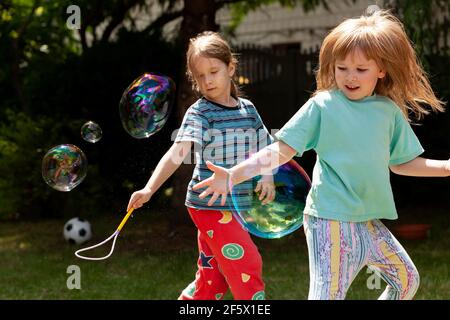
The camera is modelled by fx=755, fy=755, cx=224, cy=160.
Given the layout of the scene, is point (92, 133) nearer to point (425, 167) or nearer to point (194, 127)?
point (194, 127)

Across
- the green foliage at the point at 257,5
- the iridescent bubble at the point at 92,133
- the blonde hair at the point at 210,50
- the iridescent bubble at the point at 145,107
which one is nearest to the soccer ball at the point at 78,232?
the iridescent bubble at the point at 92,133

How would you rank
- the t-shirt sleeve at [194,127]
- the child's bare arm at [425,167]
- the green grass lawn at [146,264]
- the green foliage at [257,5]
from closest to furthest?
the child's bare arm at [425,167]
the t-shirt sleeve at [194,127]
the green grass lawn at [146,264]
the green foliage at [257,5]

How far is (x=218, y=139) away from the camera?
3.53 m

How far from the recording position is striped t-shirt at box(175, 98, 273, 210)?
349 cm

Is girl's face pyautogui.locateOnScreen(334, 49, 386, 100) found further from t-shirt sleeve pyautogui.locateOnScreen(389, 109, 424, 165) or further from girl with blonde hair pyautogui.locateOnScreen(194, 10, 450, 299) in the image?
t-shirt sleeve pyautogui.locateOnScreen(389, 109, 424, 165)

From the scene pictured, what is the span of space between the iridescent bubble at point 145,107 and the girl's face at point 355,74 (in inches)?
64.3

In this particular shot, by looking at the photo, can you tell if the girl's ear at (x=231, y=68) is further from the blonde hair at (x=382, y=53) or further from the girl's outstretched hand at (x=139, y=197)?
the girl's outstretched hand at (x=139, y=197)

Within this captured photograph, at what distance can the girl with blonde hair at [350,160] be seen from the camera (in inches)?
115

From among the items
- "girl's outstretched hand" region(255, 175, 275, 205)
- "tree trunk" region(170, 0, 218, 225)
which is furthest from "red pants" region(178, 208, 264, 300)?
"tree trunk" region(170, 0, 218, 225)

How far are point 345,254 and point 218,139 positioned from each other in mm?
913

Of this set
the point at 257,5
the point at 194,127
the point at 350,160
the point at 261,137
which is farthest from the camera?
the point at 257,5

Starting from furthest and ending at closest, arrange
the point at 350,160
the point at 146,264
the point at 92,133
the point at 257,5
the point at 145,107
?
1. the point at 257,5
2. the point at 146,264
3. the point at 92,133
4. the point at 145,107
5. the point at 350,160

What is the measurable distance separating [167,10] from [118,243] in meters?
3.14

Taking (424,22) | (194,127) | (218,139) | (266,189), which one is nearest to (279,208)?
(266,189)
